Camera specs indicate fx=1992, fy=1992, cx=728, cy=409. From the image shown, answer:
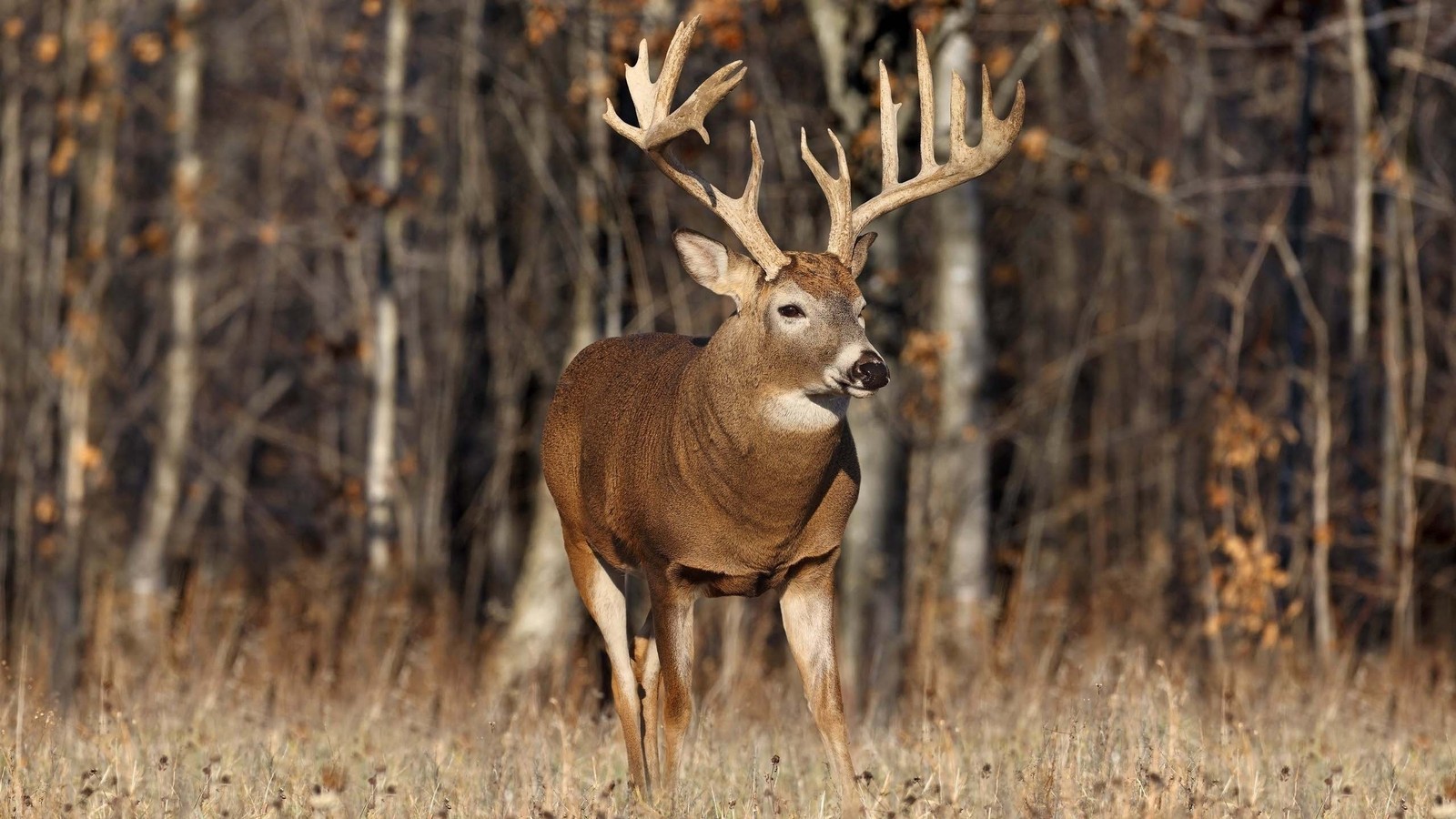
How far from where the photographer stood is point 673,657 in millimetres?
5840

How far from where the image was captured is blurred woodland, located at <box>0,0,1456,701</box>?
402 inches

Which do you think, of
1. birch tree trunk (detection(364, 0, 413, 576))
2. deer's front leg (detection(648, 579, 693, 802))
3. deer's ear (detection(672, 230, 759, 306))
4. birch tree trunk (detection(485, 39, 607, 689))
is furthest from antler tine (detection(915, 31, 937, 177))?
birch tree trunk (detection(364, 0, 413, 576))

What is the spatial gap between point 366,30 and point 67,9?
389 centimetres

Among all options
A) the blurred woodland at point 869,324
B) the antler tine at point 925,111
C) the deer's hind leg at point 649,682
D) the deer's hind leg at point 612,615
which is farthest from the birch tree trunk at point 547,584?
the antler tine at point 925,111

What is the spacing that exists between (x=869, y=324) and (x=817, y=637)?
11.4ft

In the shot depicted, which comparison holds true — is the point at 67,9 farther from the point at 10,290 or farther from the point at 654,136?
the point at 654,136

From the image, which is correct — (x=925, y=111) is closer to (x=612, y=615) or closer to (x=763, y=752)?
(x=612, y=615)

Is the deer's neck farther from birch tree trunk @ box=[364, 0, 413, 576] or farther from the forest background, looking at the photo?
birch tree trunk @ box=[364, 0, 413, 576]

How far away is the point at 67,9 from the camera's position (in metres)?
13.8

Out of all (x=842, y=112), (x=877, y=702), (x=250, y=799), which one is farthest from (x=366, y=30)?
(x=250, y=799)

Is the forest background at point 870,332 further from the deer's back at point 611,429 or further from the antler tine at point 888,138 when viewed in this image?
the antler tine at point 888,138

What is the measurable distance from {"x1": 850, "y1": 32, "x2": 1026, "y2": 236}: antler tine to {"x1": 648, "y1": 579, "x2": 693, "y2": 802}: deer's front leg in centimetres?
121

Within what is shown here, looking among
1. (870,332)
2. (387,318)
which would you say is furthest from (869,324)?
(387,318)

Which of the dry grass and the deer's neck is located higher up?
the deer's neck
